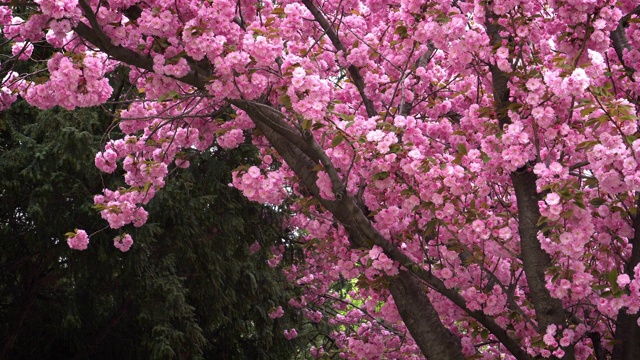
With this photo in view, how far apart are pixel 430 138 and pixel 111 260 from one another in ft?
11.5

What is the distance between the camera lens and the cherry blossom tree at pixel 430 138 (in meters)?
3.98

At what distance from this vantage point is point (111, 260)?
731 cm

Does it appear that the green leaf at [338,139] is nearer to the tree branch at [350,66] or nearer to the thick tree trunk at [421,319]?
the thick tree trunk at [421,319]

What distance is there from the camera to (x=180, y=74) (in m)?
4.13

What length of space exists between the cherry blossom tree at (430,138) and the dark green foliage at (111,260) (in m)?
1.73

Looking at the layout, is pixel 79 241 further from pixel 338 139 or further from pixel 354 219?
pixel 338 139

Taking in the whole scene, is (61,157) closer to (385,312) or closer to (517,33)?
(385,312)

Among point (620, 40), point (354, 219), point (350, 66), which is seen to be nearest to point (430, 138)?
point (350, 66)

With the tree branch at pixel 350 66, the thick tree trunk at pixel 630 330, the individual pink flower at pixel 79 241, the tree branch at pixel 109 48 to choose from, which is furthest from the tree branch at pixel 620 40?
the individual pink flower at pixel 79 241

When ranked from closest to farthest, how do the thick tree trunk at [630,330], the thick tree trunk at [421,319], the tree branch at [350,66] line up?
the thick tree trunk at [630,330], the thick tree trunk at [421,319], the tree branch at [350,66]

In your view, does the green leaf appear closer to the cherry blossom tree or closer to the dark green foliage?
the cherry blossom tree

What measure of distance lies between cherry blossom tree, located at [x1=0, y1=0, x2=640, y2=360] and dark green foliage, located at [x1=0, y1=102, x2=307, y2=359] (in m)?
1.73

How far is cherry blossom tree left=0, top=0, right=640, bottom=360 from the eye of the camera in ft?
13.0

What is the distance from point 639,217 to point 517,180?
742 millimetres
